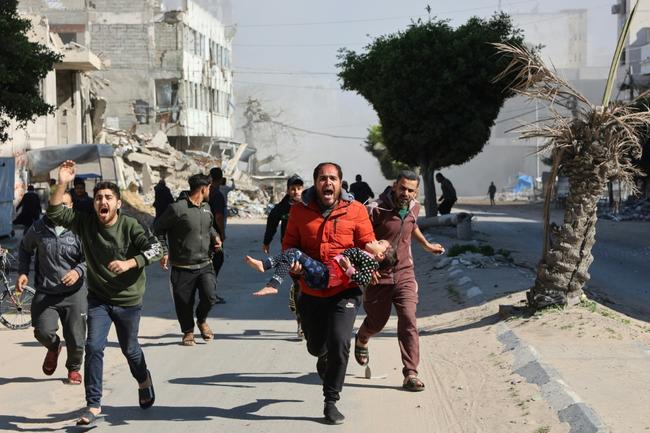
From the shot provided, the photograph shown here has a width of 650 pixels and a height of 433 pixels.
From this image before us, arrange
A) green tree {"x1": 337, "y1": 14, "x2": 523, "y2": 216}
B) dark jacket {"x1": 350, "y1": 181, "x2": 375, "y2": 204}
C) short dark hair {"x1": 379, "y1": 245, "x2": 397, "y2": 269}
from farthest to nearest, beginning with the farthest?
1. green tree {"x1": 337, "y1": 14, "x2": 523, "y2": 216}
2. dark jacket {"x1": 350, "y1": 181, "x2": 375, "y2": 204}
3. short dark hair {"x1": 379, "y1": 245, "x2": 397, "y2": 269}

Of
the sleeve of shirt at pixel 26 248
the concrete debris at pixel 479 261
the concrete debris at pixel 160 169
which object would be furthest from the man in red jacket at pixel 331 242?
the concrete debris at pixel 160 169

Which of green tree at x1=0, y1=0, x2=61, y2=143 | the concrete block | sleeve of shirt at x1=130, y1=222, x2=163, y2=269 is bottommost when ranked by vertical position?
the concrete block

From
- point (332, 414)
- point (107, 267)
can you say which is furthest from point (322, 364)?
point (107, 267)

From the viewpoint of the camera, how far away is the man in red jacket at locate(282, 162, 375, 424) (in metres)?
7.29

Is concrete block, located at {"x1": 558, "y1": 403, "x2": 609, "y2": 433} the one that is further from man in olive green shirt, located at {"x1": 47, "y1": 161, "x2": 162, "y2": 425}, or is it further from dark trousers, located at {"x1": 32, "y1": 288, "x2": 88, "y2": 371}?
dark trousers, located at {"x1": 32, "y1": 288, "x2": 88, "y2": 371}

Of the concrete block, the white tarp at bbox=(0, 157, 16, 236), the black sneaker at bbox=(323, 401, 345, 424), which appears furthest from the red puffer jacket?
the white tarp at bbox=(0, 157, 16, 236)

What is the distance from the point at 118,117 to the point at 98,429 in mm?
60560

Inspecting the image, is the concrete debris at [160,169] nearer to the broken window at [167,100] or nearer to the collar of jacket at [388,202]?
the broken window at [167,100]

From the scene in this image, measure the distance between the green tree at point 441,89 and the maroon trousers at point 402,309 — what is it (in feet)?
74.5

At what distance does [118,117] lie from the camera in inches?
2603

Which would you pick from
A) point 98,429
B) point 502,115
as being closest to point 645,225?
point 98,429

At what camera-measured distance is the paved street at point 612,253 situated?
16734 mm

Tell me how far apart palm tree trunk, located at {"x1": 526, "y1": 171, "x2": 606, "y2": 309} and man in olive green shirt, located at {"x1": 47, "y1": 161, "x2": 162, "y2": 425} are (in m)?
5.56

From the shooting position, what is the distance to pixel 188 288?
36.8 ft
